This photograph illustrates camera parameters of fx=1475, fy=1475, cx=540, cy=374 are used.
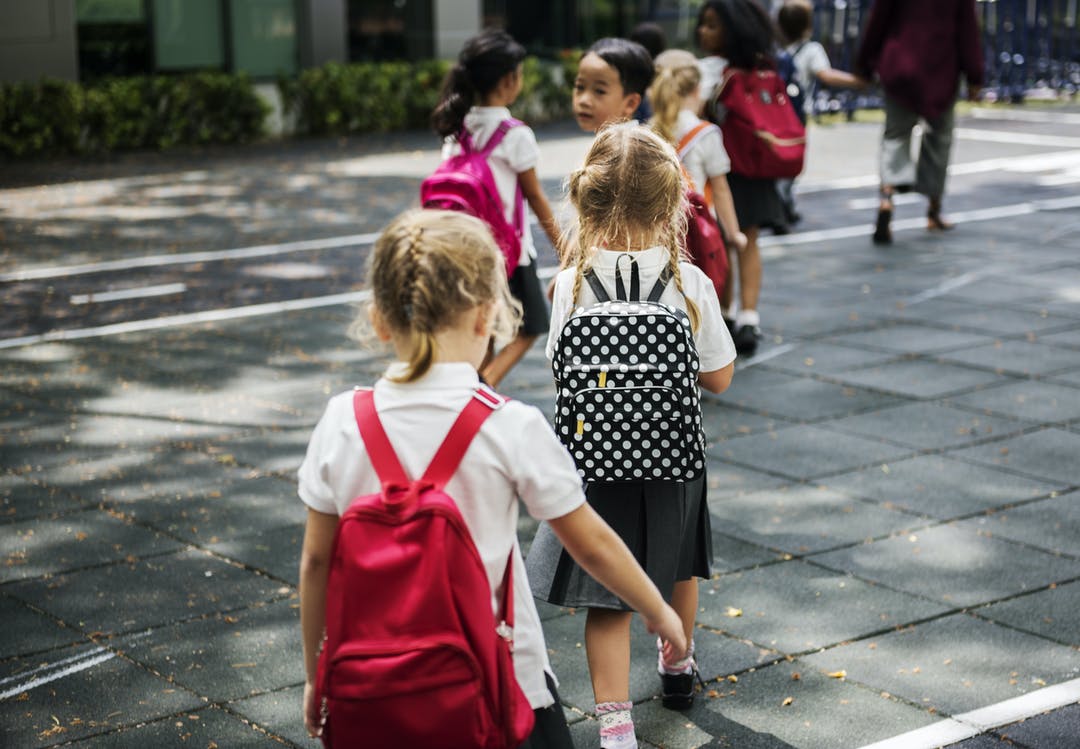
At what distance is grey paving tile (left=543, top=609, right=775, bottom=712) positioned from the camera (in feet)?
13.5

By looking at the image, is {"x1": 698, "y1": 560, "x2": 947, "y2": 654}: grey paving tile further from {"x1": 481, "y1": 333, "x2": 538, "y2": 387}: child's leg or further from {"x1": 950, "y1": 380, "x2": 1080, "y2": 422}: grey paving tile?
{"x1": 950, "y1": 380, "x2": 1080, "y2": 422}: grey paving tile

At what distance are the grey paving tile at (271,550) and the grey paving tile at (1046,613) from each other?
2.29 meters

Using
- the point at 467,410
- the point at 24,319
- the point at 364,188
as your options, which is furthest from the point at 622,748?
the point at 364,188

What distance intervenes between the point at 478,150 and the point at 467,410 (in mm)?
3740

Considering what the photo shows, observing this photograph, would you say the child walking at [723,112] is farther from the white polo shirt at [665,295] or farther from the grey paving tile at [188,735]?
the grey paving tile at [188,735]

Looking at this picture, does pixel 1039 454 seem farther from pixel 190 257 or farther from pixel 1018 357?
pixel 190 257

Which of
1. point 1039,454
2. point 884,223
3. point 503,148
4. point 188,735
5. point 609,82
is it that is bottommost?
point 188,735

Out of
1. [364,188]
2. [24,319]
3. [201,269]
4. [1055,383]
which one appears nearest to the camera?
[1055,383]

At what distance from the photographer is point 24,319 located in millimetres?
9289

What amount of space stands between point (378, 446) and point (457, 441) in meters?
0.14

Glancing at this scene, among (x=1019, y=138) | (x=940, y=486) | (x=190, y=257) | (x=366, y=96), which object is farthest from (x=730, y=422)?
(x=366, y=96)

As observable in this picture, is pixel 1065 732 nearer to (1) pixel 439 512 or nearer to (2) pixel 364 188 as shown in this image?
(1) pixel 439 512

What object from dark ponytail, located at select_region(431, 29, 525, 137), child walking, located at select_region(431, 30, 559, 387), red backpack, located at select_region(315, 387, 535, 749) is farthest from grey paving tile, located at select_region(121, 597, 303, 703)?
dark ponytail, located at select_region(431, 29, 525, 137)

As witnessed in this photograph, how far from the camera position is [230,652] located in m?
4.41
